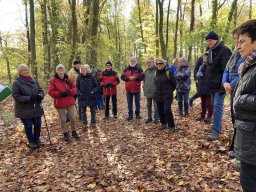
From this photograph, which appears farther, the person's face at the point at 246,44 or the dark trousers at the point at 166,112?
the dark trousers at the point at 166,112

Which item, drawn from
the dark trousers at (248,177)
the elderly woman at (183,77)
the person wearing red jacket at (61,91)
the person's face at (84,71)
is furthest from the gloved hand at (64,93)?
the dark trousers at (248,177)

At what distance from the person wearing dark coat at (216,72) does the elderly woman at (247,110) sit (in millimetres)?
3142

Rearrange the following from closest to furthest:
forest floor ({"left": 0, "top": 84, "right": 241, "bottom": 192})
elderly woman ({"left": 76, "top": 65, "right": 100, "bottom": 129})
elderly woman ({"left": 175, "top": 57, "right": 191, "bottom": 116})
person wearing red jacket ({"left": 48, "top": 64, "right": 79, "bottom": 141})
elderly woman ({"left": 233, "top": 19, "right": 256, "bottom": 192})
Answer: elderly woman ({"left": 233, "top": 19, "right": 256, "bottom": 192})
forest floor ({"left": 0, "top": 84, "right": 241, "bottom": 192})
person wearing red jacket ({"left": 48, "top": 64, "right": 79, "bottom": 141})
elderly woman ({"left": 76, "top": 65, "right": 100, "bottom": 129})
elderly woman ({"left": 175, "top": 57, "right": 191, "bottom": 116})

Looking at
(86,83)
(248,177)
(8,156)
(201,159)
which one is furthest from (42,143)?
(248,177)

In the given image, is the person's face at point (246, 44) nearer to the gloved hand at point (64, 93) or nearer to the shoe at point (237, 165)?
the shoe at point (237, 165)

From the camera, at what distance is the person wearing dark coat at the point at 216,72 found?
5582mm

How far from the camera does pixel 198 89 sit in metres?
6.68

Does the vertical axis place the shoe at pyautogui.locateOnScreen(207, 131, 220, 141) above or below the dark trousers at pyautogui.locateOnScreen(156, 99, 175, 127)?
below

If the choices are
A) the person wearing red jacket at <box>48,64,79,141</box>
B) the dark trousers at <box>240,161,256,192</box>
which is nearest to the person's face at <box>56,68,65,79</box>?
the person wearing red jacket at <box>48,64,79,141</box>

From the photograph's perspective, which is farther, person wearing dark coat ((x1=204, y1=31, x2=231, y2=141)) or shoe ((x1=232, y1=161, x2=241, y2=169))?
person wearing dark coat ((x1=204, y1=31, x2=231, y2=141))

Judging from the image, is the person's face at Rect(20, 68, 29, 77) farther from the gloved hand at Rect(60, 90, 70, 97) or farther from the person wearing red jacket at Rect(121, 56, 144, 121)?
the person wearing red jacket at Rect(121, 56, 144, 121)

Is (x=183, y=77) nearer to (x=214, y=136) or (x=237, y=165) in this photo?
(x=214, y=136)

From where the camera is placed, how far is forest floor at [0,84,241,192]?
4371mm

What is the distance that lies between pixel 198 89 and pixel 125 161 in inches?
117
